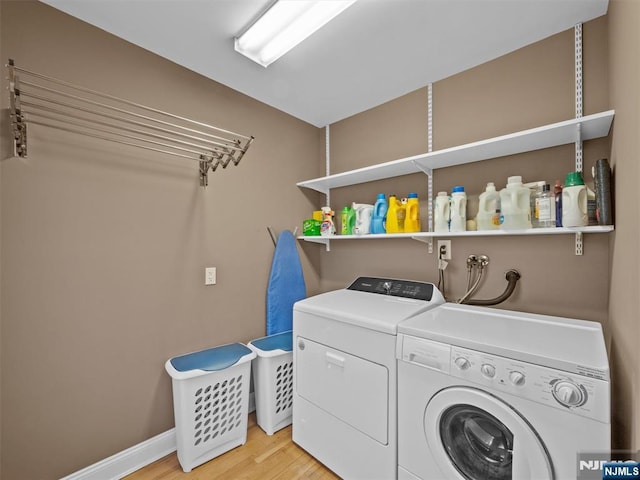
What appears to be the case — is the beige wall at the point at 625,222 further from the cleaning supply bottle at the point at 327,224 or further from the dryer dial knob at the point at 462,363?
the cleaning supply bottle at the point at 327,224

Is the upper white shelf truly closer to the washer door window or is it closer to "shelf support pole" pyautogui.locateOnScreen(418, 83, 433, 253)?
"shelf support pole" pyautogui.locateOnScreen(418, 83, 433, 253)

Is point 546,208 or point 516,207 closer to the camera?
point 546,208

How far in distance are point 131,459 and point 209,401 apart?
1.64 feet

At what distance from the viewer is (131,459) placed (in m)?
1.58

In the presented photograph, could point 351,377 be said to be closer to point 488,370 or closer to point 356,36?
point 488,370

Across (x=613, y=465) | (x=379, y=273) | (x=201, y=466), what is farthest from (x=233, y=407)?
(x=613, y=465)

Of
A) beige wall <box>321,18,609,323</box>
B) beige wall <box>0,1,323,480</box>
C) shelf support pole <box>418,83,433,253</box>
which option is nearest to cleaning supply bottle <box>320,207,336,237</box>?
beige wall <box>321,18,609,323</box>

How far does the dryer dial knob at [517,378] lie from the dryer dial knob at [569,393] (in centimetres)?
8

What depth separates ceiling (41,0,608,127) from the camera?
4.45 feet

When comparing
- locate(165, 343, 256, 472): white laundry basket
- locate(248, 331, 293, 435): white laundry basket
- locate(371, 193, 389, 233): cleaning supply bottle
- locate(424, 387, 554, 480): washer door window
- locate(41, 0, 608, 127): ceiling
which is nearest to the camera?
locate(424, 387, 554, 480): washer door window

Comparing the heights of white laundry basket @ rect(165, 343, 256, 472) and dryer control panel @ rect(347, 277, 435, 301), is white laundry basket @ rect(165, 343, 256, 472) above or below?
below

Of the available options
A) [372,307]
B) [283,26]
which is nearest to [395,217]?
[372,307]

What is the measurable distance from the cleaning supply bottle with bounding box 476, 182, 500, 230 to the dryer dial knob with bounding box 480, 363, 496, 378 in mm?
819

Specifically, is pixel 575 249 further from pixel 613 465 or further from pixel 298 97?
pixel 298 97
